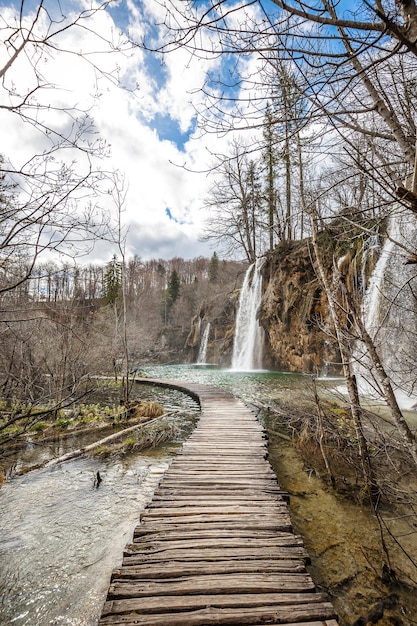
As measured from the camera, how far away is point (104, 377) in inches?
664

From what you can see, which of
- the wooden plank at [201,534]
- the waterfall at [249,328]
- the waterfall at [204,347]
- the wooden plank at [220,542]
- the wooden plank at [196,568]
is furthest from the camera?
the waterfall at [204,347]

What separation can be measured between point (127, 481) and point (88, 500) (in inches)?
29.1

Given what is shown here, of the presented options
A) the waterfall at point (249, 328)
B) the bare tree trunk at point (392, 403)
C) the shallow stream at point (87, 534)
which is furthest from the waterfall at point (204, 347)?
the bare tree trunk at point (392, 403)

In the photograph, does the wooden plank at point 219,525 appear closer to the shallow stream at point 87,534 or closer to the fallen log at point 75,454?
the shallow stream at point 87,534

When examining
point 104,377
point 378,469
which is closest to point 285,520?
point 378,469

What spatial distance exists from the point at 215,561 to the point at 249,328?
22116 millimetres

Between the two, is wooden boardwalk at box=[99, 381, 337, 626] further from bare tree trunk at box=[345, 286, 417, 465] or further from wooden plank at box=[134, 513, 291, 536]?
bare tree trunk at box=[345, 286, 417, 465]

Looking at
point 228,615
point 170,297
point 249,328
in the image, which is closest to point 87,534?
point 228,615

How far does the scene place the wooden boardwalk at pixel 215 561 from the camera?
197 cm

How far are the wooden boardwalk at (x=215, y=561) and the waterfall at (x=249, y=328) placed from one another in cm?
1927

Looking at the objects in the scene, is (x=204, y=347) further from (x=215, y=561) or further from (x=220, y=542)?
(x=215, y=561)

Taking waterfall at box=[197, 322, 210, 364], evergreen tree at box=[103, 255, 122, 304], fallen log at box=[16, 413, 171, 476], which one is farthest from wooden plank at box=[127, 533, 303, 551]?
evergreen tree at box=[103, 255, 122, 304]

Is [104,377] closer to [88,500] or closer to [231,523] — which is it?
[88,500]

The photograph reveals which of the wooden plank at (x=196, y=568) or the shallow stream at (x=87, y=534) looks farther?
the shallow stream at (x=87, y=534)
